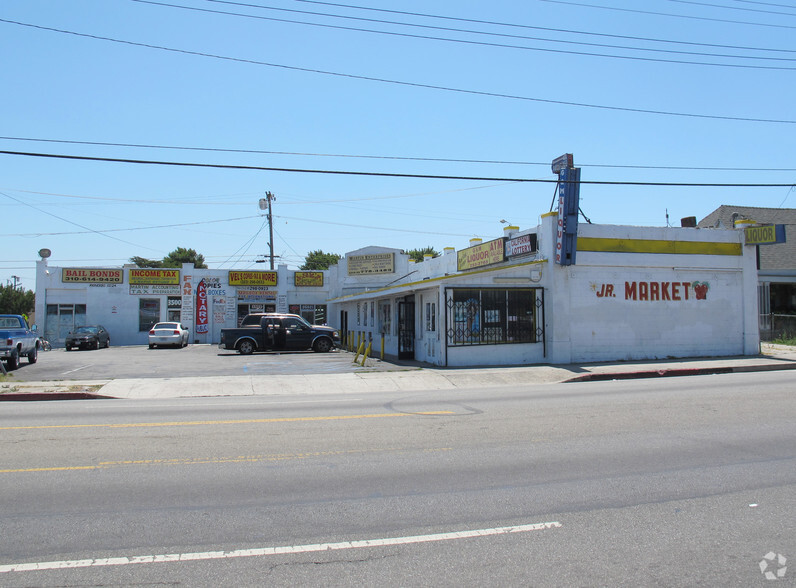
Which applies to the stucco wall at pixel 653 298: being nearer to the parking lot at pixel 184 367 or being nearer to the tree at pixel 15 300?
the parking lot at pixel 184 367

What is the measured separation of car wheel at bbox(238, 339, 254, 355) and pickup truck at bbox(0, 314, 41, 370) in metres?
7.76

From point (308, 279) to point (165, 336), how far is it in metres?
10.4

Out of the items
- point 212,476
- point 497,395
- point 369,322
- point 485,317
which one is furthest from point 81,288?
point 212,476

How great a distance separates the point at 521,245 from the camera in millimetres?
21672

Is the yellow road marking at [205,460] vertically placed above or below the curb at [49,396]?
above

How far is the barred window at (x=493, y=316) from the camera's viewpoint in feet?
62.9

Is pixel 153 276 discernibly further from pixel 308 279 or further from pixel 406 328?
pixel 406 328

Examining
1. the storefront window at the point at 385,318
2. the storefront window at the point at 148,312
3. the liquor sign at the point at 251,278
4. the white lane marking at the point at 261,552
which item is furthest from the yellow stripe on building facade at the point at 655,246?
the storefront window at the point at 148,312

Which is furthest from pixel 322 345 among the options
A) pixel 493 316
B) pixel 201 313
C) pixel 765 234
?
pixel 765 234

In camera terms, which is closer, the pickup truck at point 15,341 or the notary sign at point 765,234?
the pickup truck at point 15,341

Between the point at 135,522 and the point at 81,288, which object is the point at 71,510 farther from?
the point at 81,288

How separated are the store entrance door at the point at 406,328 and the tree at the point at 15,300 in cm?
5568

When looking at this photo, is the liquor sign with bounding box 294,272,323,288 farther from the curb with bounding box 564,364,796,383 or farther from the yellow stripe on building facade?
the curb with bounding box 564,364,796,383

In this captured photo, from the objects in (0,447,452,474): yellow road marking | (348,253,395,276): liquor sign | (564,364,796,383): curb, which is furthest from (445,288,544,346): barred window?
(348,253,395,276): liquor sign
